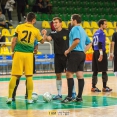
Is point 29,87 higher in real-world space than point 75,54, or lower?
lower

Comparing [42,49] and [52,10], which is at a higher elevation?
[52,10]

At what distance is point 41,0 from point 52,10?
179cm

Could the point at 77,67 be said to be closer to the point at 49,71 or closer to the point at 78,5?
the point at 49,71

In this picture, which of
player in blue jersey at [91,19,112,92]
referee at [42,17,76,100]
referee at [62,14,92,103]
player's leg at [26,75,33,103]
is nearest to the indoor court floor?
player's leg at [26,75,33,103]

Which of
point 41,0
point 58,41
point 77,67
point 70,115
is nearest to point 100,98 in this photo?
point 77,67

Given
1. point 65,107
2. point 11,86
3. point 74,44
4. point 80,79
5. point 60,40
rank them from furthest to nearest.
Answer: point 60,40, point 80,79, point 11,86, point 74,44, point 65,107

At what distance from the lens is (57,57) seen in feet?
29.2

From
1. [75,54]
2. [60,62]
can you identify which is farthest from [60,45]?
[75,54]

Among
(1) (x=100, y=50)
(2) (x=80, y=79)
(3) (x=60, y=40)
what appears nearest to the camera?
(2) (x=80, y=79)

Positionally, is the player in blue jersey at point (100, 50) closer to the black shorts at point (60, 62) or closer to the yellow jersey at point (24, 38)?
the black shorts at point (60, 62)

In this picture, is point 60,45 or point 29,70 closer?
point 29,70

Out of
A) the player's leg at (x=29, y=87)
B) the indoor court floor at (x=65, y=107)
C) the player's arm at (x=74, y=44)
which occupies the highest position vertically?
the player's arm at (x=74, y=44)

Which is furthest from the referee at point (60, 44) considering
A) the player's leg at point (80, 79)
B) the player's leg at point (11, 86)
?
the player's leg at point (11, 86)

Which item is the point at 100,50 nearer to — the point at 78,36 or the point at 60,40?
the point at 60,40
